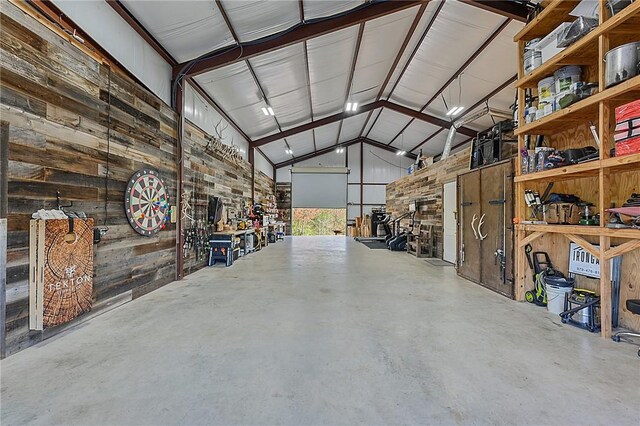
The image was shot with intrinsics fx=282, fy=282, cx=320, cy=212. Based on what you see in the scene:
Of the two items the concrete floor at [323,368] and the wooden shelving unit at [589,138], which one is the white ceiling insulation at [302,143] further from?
the concrete floor at [323,368]

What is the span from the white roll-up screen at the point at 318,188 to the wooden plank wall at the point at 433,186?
15.6 ft

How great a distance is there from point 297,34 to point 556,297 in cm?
541

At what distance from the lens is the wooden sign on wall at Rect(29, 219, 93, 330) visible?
7.59ft

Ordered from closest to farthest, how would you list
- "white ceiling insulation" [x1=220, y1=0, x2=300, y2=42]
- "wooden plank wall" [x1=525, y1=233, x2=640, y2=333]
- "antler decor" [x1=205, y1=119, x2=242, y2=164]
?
"wooden plank wall" [x1=525, y1=233, x2=640, y2=333] → "white ceiling insulation" [x1=220, y1=0, x2=300, y2=42] → "antler decor" [x1=205, y1=119, x2=242, y2=164]

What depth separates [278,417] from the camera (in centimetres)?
152

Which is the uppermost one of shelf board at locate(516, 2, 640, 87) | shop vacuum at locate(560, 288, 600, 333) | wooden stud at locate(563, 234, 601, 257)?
shelf board at locate(516, 2, 640, 87)

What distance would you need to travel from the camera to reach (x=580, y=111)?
9.78 ft

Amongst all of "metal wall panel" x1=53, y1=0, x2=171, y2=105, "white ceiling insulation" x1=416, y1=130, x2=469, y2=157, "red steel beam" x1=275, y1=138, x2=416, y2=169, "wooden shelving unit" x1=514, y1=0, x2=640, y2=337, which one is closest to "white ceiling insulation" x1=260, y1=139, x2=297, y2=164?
"red steel beam" x1=275, y1=138, x2=416, y2=169

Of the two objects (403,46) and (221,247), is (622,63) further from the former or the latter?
(221,247)

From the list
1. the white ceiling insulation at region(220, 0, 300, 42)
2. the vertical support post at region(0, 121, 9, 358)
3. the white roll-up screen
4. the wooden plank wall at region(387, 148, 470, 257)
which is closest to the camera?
the vertical support post at region(0, 121, 9, 358)

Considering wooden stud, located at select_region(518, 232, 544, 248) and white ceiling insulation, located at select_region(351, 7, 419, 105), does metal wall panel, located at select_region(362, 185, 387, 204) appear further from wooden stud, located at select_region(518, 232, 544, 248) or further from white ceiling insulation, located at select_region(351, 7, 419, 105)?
wooden stud, located at select_region(518, 232, 544, 248)

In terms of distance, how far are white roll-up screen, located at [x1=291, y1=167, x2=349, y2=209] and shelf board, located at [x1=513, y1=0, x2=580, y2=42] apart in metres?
11.0

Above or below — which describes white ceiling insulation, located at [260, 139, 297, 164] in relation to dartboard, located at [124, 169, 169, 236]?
above


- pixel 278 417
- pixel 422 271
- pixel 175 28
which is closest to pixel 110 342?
pixel 278 417
